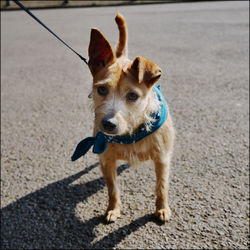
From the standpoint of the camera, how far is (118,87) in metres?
2.06

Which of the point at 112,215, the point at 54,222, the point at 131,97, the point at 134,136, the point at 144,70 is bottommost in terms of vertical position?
the point at 54,222

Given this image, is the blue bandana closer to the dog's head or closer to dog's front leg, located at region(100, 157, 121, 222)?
the dog's head

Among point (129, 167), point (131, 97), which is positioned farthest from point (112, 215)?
point (131, 97)

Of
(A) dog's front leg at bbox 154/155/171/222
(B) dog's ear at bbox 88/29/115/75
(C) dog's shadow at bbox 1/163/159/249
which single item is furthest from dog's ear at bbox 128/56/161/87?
(C) dog's shadow at bbox 1/163/159/249

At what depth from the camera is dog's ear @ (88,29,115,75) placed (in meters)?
2.05

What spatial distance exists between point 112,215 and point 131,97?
A: 1241 mm

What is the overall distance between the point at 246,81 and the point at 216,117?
1554 mm

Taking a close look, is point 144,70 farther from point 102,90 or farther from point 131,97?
point 102,90

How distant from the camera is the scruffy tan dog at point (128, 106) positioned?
6.57 feet

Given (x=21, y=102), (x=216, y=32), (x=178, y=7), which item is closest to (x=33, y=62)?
(x=21, y=102)

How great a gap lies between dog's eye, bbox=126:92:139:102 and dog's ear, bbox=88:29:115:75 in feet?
1.09

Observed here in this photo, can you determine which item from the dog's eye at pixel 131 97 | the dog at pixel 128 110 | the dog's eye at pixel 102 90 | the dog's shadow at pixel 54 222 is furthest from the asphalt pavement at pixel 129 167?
the dog's eye at pixel 131 97

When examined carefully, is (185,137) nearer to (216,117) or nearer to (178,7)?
(216,117)

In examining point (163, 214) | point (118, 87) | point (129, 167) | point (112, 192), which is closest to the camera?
point (118, 87)
